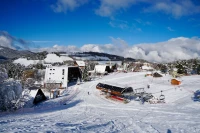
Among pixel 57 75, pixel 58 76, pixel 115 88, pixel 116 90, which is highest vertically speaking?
pixel 57 75

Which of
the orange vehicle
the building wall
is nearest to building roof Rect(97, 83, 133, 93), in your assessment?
the orange vehicle

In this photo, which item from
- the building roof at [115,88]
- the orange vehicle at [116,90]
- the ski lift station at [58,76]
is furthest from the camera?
the ski lift station at [58,76]

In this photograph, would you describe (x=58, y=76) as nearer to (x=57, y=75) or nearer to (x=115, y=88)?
(x=57, y=75)

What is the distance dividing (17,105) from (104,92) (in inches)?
953

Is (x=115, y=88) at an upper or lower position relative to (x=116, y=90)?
upper

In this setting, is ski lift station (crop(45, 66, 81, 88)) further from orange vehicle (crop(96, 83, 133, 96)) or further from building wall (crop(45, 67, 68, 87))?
orange vehicle (crop(96, 83, 133, 96))

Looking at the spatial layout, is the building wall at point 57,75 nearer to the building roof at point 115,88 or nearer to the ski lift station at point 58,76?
the ski lift station at point 58,76

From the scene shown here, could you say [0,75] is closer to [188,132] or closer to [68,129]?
[68,129]

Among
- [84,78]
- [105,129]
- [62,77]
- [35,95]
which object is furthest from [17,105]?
[84,78]

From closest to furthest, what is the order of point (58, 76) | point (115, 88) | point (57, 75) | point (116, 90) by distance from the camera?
point (116, 90), point (115, 88), point (58, 76), point (57, 75)

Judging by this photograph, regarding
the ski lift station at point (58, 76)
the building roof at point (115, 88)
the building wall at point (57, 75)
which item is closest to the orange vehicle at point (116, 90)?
the building roof at point (115, 88)

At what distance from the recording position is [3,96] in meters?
30.1

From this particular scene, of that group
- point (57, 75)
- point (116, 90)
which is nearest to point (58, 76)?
point (57, 75)

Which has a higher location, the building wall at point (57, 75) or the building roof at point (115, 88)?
the building wall at point (57, 75)
